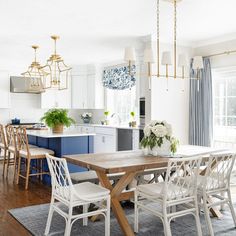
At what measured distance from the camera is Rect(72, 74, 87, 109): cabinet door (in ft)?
29.8

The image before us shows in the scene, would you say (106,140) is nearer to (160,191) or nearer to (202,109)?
(202,109)

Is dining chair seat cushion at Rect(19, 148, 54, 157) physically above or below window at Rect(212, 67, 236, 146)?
below

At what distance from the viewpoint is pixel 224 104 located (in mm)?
5770

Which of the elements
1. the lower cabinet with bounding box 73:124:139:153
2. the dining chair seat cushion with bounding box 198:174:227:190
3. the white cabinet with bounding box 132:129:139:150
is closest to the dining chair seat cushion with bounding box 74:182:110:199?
the dining chair seat cushion with bounding box 198:174:227:190

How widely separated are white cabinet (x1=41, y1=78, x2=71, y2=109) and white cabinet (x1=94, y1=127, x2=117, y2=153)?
A: 148cm

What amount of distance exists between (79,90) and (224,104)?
4.46 m

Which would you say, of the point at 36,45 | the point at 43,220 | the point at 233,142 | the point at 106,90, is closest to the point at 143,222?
the point at 43,220

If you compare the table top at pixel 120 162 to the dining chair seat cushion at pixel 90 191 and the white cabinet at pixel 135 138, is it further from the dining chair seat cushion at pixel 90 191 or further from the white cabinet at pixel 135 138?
the white cabinet at pixel 135 138

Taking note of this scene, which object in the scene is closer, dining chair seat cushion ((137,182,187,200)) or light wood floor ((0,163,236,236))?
dining chair seat cushion ((137,182,187,200))

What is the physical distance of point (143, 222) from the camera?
3.68 m

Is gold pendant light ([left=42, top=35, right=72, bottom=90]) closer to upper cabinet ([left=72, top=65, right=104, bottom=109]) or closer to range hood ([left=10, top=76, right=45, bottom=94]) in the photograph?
upper cabinet ([left=72, top=65, right=104, bottom=109])

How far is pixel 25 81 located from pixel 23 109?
83 centimetres

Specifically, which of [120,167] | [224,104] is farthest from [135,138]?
[120,167]

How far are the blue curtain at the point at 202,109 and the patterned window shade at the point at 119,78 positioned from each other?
2066 millimetres
